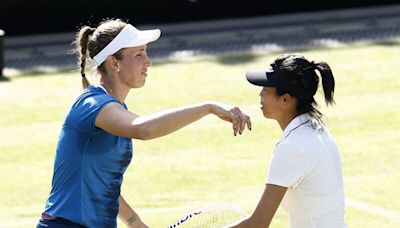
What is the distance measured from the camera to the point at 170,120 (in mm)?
5066

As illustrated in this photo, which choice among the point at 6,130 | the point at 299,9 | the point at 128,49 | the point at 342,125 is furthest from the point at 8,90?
the point at 128,49

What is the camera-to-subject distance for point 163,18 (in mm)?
19359

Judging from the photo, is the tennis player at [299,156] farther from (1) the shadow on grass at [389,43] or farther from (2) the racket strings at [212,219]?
(1) the shadow on grass at [389,43]

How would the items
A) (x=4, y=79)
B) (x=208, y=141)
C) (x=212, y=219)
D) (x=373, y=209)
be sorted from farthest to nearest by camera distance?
(x=4, y=79) < (x=208, y=141) < (x=373, y=209) < (x=212, y=219)

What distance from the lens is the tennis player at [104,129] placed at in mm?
5082

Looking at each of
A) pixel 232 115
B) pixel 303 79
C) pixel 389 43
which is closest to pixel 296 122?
pixel 303 79

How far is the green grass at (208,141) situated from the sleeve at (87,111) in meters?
4.05

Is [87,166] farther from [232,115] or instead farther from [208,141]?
[208,141]

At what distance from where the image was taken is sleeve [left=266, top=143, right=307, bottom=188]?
209 inches

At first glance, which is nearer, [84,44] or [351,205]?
[84,44]

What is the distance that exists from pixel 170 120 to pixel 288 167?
2.19 feet

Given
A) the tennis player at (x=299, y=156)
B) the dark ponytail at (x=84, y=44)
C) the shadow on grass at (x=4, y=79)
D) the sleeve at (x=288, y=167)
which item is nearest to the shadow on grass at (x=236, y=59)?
the shadow on grass at (x=4, y=79)

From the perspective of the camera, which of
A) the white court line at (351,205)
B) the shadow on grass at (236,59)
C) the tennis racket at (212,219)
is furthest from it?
the shadow on grass at (236,59)

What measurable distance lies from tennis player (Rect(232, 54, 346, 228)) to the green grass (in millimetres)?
3671
